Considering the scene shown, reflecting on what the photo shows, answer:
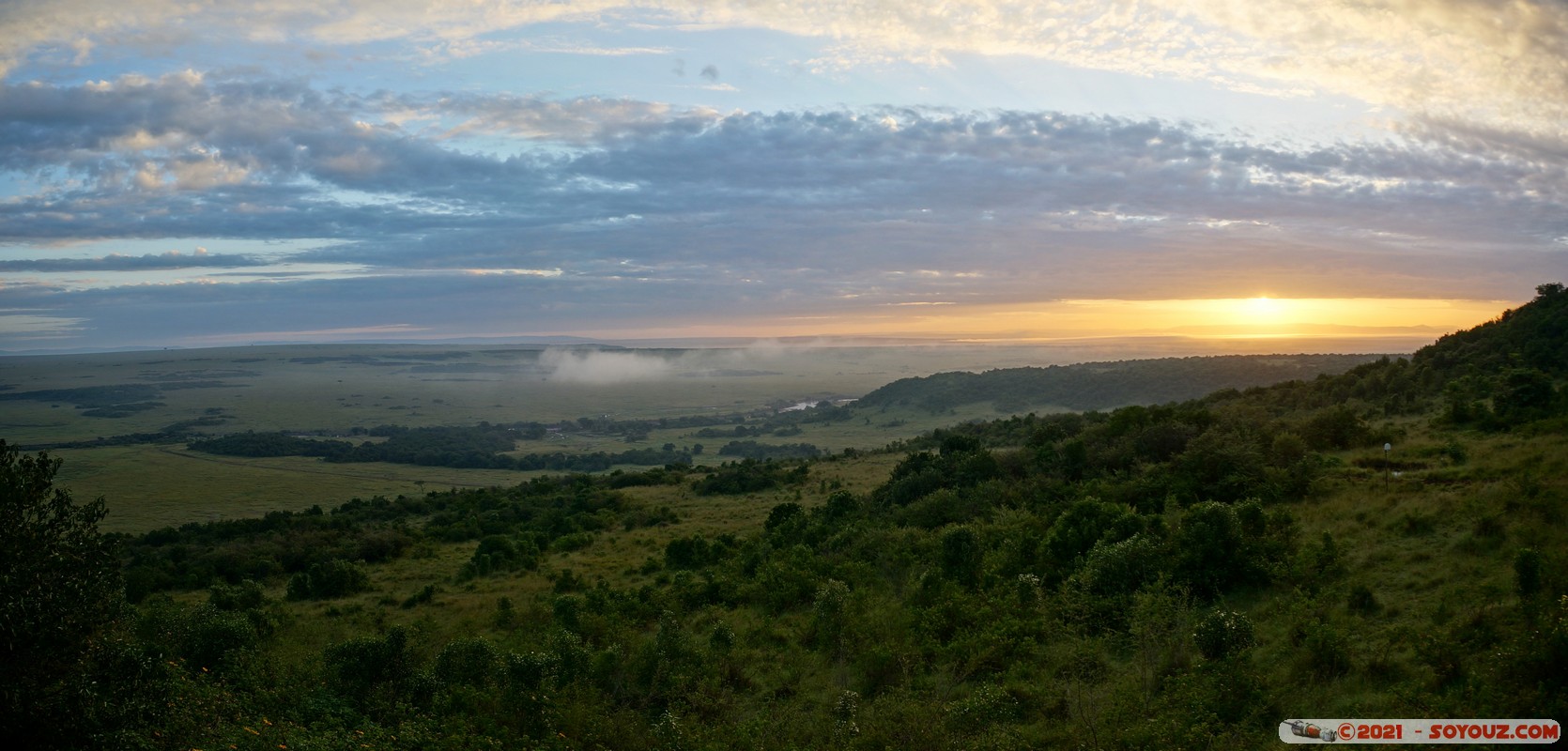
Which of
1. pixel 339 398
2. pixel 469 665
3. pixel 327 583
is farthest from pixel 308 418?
pixel 469 665

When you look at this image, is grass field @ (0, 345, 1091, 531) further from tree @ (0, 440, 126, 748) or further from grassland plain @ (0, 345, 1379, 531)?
tree @ (0, 440, 126, 748)

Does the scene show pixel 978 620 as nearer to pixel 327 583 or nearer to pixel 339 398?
pixel 327 583

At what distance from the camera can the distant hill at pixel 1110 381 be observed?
83.9m

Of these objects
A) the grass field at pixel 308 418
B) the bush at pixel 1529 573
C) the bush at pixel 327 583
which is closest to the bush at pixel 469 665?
the bush at pixel 327 583

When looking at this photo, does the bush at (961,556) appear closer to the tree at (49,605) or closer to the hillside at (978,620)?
the hillside at (978,620)

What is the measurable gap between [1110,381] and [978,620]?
90049 mm

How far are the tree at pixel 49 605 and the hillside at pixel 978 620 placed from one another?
0.05 meters

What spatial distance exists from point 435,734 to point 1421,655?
13880 mm

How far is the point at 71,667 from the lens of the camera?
10680 millimetres

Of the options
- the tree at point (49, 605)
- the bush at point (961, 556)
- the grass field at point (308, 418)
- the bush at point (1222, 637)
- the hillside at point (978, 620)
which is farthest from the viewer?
the grass field at point (308, 418)

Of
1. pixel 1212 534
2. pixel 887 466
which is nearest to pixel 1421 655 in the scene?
pixel 1212 534

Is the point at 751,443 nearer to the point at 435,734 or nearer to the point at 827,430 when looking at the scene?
the point at 827,430

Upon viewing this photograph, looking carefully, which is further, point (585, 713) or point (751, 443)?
point (751, 443)

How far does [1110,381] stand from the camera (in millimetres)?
96875
